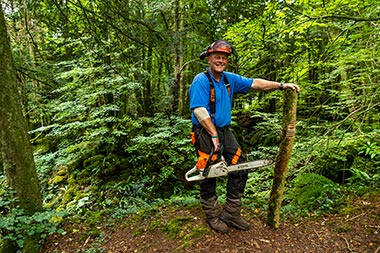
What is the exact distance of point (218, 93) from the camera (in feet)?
9.24

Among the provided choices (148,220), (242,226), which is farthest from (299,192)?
(148,220)

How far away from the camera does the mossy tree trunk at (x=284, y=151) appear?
2854 mm

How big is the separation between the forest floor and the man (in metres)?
0.22

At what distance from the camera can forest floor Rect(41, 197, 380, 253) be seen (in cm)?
291

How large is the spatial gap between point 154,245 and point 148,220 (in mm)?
568

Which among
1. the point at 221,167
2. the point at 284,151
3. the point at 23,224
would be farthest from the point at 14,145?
the point at 284,151

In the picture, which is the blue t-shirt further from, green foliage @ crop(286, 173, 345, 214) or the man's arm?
green foliage @ crop(286, 173, 345, 214)

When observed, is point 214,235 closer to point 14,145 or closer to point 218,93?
point 218,93

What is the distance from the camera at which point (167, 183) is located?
6.39 meters

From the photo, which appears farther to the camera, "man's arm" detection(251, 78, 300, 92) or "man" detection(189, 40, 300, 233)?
"man's arm" detection(251, 78, 300, 92)

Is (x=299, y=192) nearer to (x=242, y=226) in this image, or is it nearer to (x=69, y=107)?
(x=242, y=226)

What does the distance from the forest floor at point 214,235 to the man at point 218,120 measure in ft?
0.72

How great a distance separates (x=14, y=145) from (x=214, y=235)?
2759mm

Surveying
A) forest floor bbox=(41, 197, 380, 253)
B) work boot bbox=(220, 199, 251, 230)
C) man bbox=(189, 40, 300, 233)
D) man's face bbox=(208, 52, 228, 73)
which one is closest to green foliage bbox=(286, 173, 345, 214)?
forest floor bbox=(41, 197, 380, 253)
